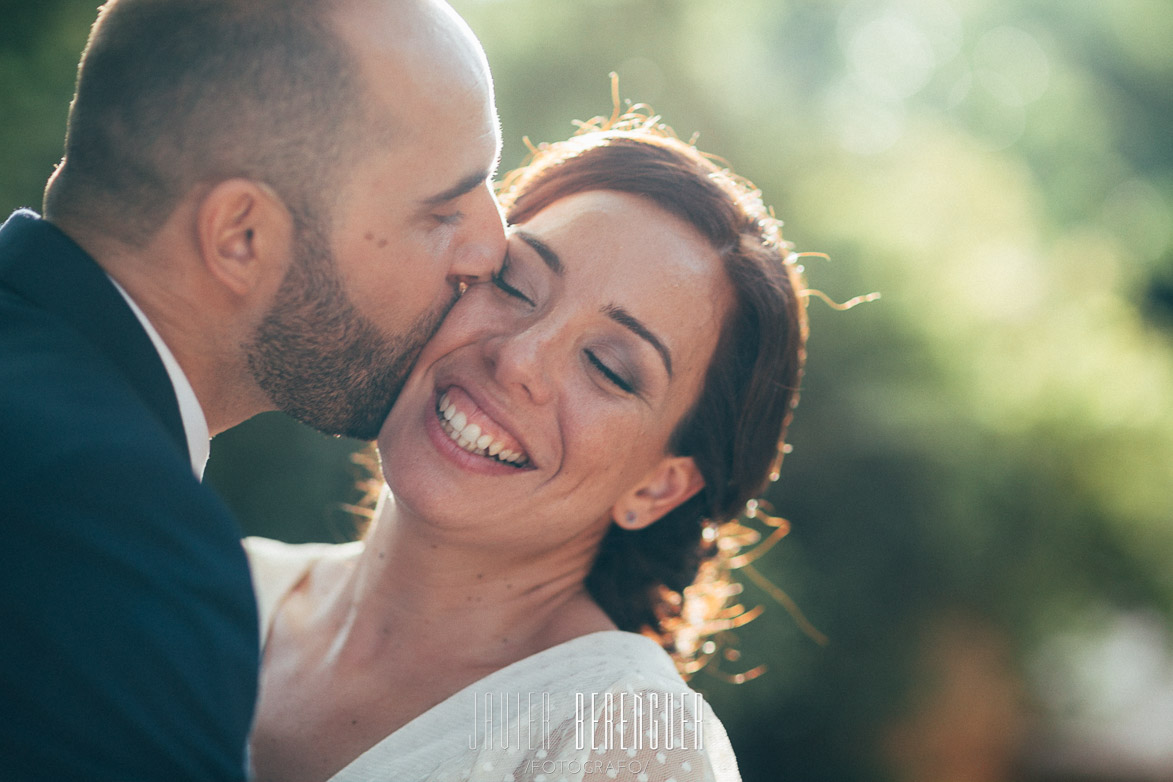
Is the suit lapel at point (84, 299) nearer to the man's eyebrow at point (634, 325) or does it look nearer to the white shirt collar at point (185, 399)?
the white shirt collar at point (185, 399)

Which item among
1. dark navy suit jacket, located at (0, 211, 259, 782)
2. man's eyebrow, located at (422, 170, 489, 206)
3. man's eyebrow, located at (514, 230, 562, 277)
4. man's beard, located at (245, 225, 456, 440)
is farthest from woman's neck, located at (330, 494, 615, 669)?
dark navy suit jacket, located at (0, 211, 259, 782)

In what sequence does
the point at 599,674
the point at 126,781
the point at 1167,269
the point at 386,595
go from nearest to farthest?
the point at 126,781, the point at 599,674, the point at 386,595, the point at 1167,269

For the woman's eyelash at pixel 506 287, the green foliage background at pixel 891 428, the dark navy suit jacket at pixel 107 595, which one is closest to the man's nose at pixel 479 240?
the woman's eyelash at pixel 506 287

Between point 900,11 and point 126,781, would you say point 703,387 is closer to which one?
point 126,781

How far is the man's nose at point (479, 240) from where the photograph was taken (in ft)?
7.42

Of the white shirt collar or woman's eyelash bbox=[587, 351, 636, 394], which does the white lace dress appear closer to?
woman's eyelash bbox=[587, 351, 636, 394]

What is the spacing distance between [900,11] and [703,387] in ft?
18.5

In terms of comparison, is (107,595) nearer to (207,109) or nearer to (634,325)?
(207,109)

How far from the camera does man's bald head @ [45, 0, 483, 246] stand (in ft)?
6.04

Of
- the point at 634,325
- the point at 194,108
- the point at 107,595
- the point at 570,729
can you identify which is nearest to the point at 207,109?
the point at 194,108

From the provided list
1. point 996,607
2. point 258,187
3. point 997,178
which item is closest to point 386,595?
point 258,187

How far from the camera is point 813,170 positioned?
15.6 feet

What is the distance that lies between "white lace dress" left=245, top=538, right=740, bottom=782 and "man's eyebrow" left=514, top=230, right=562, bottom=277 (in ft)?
3.13

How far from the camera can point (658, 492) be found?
2.70m
